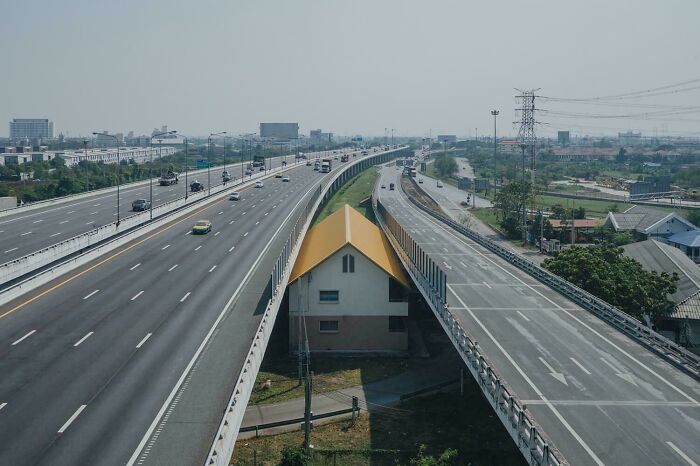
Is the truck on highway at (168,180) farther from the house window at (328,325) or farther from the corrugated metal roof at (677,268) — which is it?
the house window at (328,325)

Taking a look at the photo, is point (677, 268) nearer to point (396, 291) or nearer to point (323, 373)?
point (396, 291)

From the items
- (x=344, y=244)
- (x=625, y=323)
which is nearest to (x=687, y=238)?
(x=625, y=323)

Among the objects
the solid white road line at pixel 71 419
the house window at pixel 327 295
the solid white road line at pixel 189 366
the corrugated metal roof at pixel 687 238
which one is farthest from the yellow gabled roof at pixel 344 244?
the corrugated metal roof at pixel 687 238

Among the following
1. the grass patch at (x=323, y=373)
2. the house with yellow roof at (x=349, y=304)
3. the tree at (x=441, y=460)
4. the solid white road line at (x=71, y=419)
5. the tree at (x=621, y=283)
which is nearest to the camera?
the solid white road line at (x=71, y=419)

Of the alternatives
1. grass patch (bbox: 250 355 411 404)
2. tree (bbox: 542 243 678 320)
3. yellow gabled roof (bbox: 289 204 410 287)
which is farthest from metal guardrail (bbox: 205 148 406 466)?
tree (bbox: 542 243 678 320)

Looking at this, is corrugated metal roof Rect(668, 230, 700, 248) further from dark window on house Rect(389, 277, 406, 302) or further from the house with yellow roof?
the house with yellow roof

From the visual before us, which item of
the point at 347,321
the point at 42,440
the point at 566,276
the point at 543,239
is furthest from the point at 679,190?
the point at 42,440
